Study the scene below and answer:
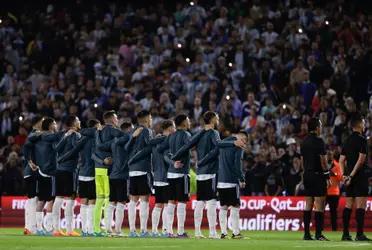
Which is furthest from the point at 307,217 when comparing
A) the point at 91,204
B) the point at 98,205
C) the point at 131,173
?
the point at 91,204

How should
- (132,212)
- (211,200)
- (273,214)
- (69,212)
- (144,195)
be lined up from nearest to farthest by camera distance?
(211,200)
(144,195)
(132,212)
(69,212)
(273,214)

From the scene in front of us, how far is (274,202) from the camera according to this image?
33094 millimetres

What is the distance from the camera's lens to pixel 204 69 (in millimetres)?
39406

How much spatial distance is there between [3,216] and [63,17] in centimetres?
1149

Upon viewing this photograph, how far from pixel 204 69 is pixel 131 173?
1289 centimetres

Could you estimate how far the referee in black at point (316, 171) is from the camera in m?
25.3

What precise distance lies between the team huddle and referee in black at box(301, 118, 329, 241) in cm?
144

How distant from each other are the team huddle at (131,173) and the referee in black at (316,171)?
56.6 inches

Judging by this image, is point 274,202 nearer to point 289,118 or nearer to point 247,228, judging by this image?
point 247,228

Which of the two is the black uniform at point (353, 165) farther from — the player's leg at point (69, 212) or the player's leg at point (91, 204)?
the player's leg at point (69, 212)

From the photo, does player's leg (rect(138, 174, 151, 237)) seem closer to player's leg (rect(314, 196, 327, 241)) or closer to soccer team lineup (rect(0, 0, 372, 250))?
soccer team lineup (rect(0, 0, 372, 250))

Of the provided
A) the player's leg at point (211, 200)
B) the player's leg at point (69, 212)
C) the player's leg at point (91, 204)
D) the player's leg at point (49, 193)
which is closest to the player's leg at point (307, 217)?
the player's leg at point (211, 200)

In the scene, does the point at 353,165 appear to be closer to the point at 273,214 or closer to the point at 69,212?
the point at 69,212

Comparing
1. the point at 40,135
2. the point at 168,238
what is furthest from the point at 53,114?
the point at 168,238
